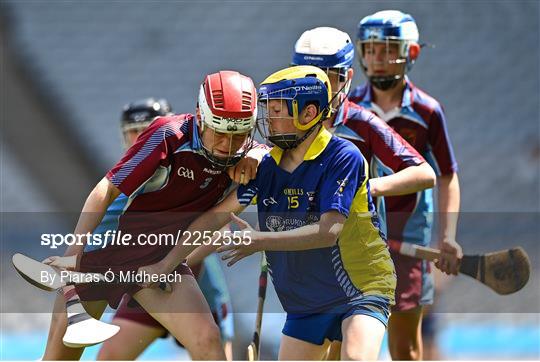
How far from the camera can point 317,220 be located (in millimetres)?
3381

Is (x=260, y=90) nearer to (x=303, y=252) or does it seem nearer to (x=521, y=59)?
(x=303, y=252)

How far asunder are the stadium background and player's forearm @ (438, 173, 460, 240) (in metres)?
2.77

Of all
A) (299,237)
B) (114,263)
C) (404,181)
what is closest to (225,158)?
(299,237)

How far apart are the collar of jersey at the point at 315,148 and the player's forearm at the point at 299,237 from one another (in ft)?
0.72

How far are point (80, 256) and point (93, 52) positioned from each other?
18.0 feet

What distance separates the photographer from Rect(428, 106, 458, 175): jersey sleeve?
4.48 m

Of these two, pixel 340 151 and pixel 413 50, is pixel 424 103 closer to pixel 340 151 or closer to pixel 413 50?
pixel 413 50

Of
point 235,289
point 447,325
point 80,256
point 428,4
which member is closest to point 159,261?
point 80,256

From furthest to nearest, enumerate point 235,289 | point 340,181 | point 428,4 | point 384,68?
1. point 428,4
2. point 235,289
3. point 384,68
4. point 340,181

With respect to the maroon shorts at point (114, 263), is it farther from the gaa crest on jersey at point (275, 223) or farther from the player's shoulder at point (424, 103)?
the player's shoulder at point (424, 103)

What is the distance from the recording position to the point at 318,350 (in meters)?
3.51

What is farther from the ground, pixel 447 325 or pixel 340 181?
pixel 340 181

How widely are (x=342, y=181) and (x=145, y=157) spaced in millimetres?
613

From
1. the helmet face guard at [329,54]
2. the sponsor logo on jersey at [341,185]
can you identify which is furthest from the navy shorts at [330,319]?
the helmet face guard at [329,54]
